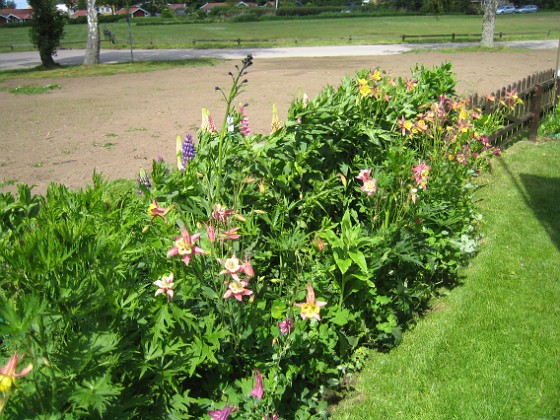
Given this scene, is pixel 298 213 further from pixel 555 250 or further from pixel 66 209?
pixel 555 250

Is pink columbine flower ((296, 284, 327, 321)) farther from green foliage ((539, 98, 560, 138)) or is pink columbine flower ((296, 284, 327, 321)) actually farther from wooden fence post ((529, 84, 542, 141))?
green foliage ((539, 98, 560, 138))

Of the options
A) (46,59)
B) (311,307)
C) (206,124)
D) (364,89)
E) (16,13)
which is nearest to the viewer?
(311,307)

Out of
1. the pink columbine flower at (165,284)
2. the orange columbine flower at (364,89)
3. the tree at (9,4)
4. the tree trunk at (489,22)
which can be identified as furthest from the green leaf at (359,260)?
the tree at (9,4)

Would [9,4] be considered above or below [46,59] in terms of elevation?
above

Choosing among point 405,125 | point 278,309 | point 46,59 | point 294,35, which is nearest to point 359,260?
point 278,309

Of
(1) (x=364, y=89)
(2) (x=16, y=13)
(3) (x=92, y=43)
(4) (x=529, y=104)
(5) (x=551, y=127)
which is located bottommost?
(5) (x=551, y=127)

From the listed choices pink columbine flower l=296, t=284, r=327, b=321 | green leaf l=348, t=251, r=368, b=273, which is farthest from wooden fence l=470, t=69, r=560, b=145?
pink columbine flower l=296, t=284, r=327, b=321

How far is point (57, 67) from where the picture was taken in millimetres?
22656

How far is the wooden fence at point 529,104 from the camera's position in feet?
26.2

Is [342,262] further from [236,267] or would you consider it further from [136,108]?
[136,108]

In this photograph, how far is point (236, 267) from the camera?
6.67 feet

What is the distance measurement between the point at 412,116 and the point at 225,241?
9.14ft

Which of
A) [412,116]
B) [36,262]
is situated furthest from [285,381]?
[412,116]

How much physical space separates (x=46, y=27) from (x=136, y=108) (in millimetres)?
12441
